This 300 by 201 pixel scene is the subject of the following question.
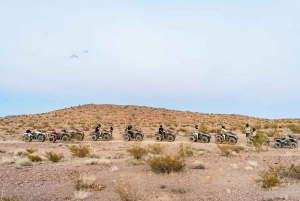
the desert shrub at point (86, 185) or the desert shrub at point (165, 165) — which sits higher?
the desert shrub at point (165, 165)

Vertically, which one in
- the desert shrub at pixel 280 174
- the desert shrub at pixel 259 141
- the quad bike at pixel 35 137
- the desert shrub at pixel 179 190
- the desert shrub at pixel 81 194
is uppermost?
the desert shrub at pixel 259 141

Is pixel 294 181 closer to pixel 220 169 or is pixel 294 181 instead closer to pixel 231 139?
pixel 220 169

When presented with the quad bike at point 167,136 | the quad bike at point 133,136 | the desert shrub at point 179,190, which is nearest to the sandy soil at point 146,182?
the desert shrub at point 179,190

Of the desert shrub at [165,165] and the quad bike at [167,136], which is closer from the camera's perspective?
the desert shrub at [165,165]

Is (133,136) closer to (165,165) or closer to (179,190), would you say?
(165,165)

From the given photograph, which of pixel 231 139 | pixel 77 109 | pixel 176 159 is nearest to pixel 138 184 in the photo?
pixel 176 159

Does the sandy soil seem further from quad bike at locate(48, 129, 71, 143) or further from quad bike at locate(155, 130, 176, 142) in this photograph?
quad bike at locate(155, 130, 176, 142)

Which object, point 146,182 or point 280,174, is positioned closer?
point 146,182

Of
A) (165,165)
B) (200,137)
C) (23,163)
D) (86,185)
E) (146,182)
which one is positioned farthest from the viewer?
(200,137)

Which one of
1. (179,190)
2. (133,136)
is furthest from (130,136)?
(179,190)

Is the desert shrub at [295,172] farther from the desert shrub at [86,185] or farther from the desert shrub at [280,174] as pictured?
the desert shrub at [86,185]

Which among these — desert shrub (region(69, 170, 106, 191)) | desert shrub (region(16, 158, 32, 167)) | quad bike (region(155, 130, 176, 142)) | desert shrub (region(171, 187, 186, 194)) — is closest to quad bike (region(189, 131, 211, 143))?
quad bike (region(155, 130, 176, 142))

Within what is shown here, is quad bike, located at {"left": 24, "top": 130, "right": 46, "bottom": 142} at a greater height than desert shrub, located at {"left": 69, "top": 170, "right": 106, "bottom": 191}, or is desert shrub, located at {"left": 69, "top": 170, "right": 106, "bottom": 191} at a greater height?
quad bike, located at {"left": 24, "top": 130, "right": 46, "bottom": 142}

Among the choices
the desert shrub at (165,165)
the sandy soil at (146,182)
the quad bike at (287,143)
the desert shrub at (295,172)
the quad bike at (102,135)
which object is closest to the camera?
the sandy soil at (146,182)
